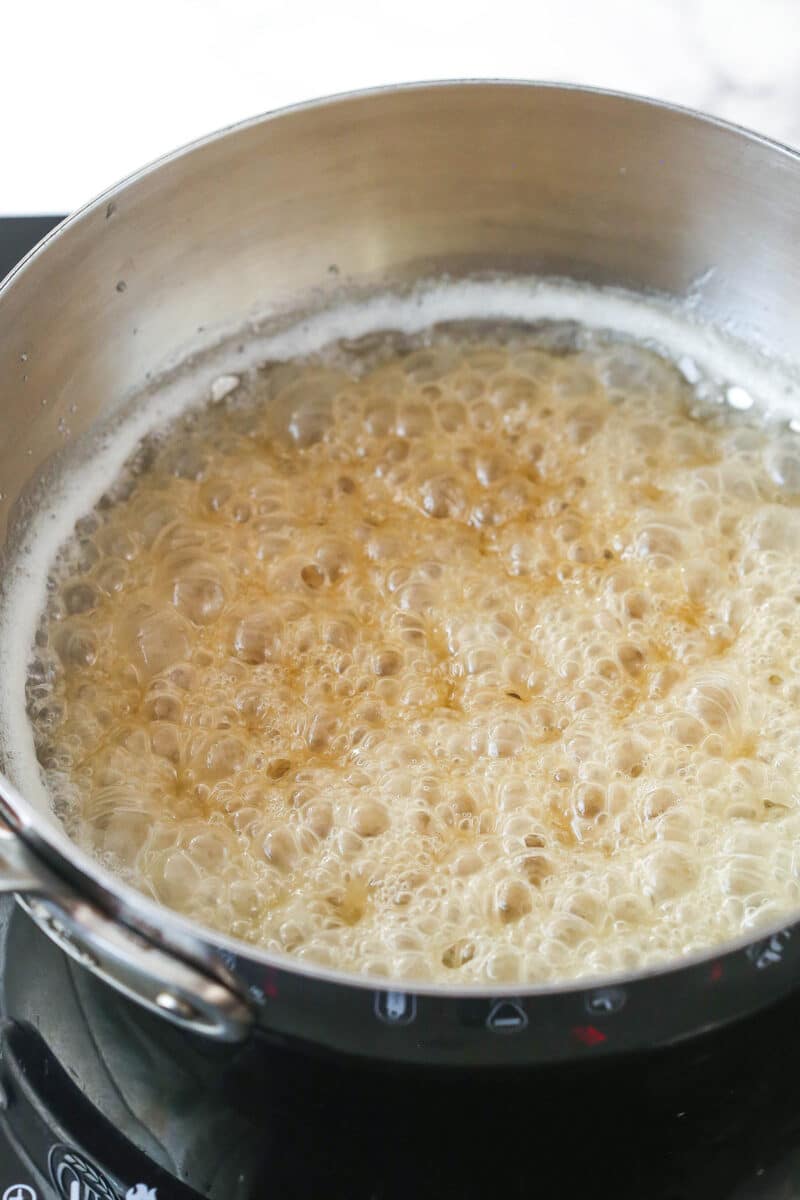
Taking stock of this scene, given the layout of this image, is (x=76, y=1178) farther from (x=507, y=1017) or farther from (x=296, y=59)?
(x=296, y=59)

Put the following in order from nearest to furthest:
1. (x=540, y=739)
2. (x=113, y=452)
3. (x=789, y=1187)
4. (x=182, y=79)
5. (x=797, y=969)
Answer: (x=797, y=969) < (x=789, y=1187) < (x=540, y=739) < (x=113, y=452) < (x=182, y=79)

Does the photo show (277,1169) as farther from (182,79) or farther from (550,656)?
(182,79)

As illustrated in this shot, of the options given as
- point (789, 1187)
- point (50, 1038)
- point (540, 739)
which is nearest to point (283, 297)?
point (540, 739)

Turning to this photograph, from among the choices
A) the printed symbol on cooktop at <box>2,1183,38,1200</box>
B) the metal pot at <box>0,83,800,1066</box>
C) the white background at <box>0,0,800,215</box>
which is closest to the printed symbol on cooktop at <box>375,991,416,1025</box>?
the printed symbol on cooktop at <box>2,1183,38,1200</box>

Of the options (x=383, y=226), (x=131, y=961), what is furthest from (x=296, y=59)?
(x=131, y=961)

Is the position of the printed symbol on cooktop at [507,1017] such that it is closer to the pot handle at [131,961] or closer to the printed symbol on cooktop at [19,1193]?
the pot handle at [131,961]
